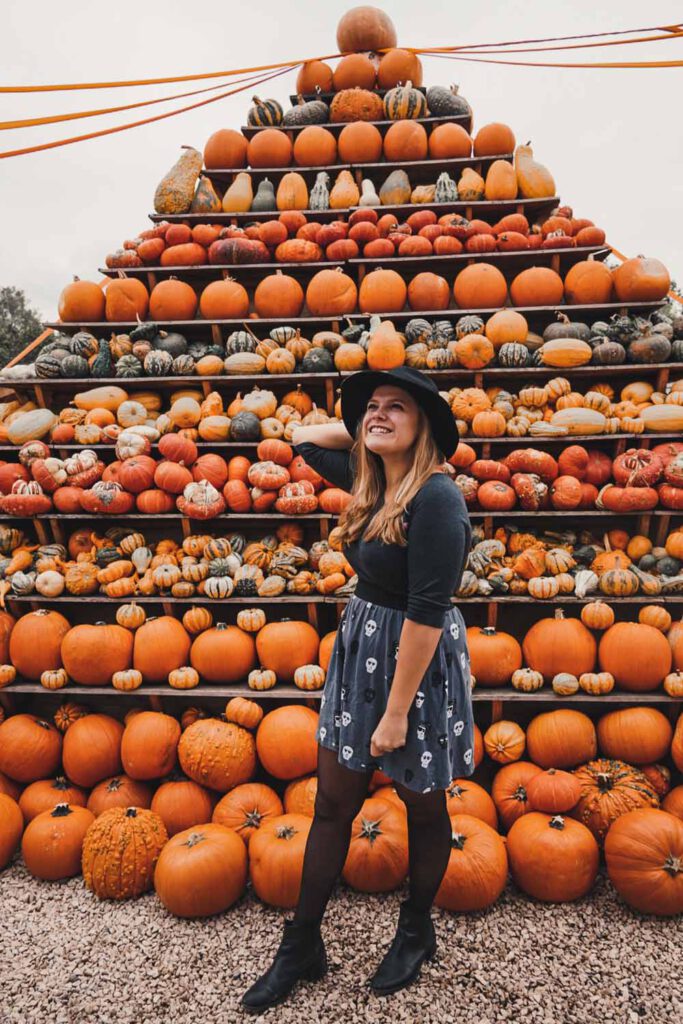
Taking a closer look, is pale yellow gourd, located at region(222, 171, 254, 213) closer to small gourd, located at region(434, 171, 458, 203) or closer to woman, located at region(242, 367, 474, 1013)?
small gourd, located at region(434, 171, 458, 203)

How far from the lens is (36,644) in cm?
317

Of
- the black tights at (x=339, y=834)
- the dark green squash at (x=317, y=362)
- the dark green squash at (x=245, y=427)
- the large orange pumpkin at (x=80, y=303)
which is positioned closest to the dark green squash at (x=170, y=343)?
the large orange pumpkin at (x=80, y=303)

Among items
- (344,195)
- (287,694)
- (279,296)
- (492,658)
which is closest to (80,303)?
(279,296)

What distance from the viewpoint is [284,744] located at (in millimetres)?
2783

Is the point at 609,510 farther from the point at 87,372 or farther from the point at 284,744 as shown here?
the point at 87,372

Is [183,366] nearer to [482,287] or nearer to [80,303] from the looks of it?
[80,303]

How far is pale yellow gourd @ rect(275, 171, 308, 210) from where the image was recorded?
4504 millimetres

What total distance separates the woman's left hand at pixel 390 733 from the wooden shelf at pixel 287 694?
56.9 inches

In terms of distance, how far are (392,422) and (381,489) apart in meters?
0.23

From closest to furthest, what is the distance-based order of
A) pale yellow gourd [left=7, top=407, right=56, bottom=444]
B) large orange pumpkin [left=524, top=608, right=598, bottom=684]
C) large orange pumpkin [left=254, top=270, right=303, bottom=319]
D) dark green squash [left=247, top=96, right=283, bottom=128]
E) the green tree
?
large orange pumpkin [left=524, top=608, right=598, bottom=684], pale yellow gourd [left=7, top=407, right=56, bottom=444], large orange pumpkin [left=254, top=270, right=303, bottom=319], dark green squash [left=247, top=96, right=283, bottom=128], the green tree

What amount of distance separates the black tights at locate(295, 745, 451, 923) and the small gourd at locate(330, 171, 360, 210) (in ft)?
14.6

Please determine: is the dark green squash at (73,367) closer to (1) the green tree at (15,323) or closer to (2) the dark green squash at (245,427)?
(2) the dark green squash at (245,427)

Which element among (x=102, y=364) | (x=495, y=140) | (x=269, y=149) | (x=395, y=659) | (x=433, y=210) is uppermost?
(x=269, y=149)

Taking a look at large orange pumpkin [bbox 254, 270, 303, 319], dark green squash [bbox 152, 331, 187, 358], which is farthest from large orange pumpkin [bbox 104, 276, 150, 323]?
large orange pumpkin [bbox 254, 270, 303, 319]
